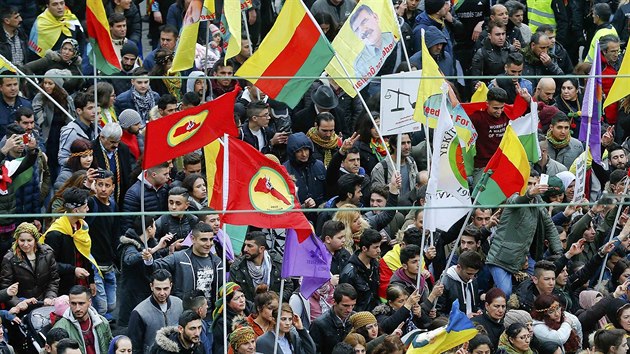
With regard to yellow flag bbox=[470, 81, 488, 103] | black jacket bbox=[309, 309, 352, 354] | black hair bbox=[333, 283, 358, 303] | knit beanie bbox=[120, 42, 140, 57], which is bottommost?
black jacket bbox=[309, 309, 352, 354]

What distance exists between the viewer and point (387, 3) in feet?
67.2

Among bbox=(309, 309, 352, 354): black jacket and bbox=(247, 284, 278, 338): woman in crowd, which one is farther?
bbox=(309, 309, 352, 354): black jacket

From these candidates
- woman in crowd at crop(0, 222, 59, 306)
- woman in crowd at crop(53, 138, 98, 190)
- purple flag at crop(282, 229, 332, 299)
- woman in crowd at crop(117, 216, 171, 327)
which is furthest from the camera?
woman in crowd at crop(53, 138, 98, 190)

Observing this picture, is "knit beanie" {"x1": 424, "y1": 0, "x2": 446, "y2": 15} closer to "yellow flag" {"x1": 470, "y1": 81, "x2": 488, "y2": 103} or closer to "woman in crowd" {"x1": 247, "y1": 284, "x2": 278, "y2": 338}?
"yellow flag" {"x1": 470, "y1": 81, "x2": 488, "y2": 103}

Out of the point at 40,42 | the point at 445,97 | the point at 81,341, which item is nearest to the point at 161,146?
the point at 81,341

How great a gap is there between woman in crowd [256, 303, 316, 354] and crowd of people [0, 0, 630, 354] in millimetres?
18

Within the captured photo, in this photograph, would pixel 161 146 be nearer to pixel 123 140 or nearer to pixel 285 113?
pixel 123 140

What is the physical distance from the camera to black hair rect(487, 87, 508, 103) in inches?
810

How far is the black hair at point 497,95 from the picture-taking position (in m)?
20.6

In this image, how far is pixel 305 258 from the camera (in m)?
16.9

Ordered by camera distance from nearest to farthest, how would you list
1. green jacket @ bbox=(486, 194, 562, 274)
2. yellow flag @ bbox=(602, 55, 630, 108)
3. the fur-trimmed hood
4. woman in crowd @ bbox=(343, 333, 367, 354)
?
the fur-trimmed hood
woman in crowd @ bbox=(343, 333, 367, 354)
green jacket @ bbox=(486, 194, 562, 274)
yellow flag @ bbox=(602, 55, 630, 108)

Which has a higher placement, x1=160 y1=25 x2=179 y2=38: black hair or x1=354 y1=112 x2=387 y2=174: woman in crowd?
x1=160 y1=25 x2=179 y2=38: black hair

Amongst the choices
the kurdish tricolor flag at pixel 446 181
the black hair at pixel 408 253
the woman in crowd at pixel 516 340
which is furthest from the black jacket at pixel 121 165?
the woman in crowd at pixel 516 340

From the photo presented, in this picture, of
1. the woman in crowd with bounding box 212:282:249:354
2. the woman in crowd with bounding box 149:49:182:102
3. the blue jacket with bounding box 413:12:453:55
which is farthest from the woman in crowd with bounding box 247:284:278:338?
the blue jacket with bounding box 413:12:453:55
